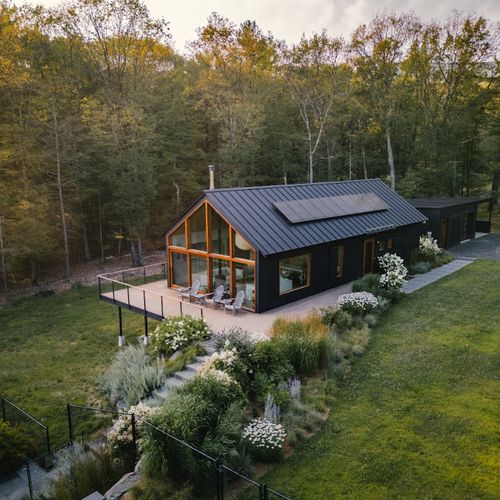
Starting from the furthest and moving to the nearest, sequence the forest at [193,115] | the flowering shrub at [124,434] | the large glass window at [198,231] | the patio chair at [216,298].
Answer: the forest at [193,115]
the large glass window at [198,231]
the patio chair at [216,298]
the flowering shrub at [124,434]

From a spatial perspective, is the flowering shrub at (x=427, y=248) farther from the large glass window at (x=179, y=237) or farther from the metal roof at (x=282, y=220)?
→ the large glass window at (x=179, y=237)

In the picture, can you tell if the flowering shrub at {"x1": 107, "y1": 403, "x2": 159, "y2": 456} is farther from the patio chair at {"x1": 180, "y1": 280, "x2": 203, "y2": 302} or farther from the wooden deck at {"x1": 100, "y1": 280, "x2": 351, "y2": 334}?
the patio chair at {"x1": 180, "y1": 280, "x2": 203, "y2": 302}

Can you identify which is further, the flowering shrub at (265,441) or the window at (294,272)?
the window at (294,272)

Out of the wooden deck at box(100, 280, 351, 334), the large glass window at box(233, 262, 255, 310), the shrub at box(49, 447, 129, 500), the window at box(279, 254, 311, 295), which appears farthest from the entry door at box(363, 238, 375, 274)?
the shrub at box(49, 447, 129, 500)

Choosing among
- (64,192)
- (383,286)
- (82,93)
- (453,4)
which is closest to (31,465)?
(383,286)

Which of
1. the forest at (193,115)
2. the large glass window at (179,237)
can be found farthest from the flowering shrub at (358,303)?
the forest at (193,115)

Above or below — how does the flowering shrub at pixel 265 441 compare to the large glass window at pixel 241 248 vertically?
below
